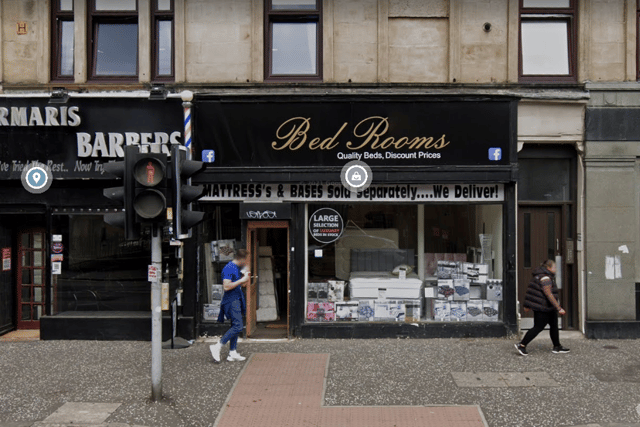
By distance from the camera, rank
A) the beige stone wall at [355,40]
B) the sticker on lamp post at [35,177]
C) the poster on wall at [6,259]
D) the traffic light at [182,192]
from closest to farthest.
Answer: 1. the traffic light at [182,192]
2. the sticker on lamp post at [35,177]
3. the beige stone wall at [355,40]
4. the poster on wall at [6,259]

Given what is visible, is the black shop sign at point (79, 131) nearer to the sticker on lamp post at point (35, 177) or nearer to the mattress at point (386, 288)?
the sticker on lamp post at point (35, 177)

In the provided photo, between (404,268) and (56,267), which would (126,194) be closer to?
(56,267)

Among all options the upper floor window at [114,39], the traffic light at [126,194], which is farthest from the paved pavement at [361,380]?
the upper floor window at [114,39]

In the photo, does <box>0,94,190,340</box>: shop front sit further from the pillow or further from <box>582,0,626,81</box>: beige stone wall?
<box>582,0,626,81</box>: beige stone wall

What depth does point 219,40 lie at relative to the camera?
10.6 meters

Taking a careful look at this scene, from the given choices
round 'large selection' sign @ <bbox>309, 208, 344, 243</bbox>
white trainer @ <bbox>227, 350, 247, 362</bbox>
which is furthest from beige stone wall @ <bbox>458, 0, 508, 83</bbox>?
white trainer @ <bbox>227, 350, 247, 362</bbox>

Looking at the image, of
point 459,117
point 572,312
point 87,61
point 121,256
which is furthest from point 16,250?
point 572,312

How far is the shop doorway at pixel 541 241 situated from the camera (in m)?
10.9

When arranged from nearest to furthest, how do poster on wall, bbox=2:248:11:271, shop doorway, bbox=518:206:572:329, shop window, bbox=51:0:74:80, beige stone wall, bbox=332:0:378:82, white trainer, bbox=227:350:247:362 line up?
white trainer, bbox=227:350:247:362 → beige stone wall, bbox=332:0:378:82 → shop window, bbox=51:0:74:80 → shop doorway, bbox=518:206:572:329 → poster on wall, bbox=2:248:11:271

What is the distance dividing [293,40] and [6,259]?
693 cm

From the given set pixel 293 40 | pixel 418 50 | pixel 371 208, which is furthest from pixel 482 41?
pixel 371 208

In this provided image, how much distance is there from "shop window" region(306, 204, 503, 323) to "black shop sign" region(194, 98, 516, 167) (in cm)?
98

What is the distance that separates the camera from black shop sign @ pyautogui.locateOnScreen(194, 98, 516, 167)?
1031 centimetres

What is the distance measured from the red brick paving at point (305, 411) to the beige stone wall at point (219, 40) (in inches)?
217
